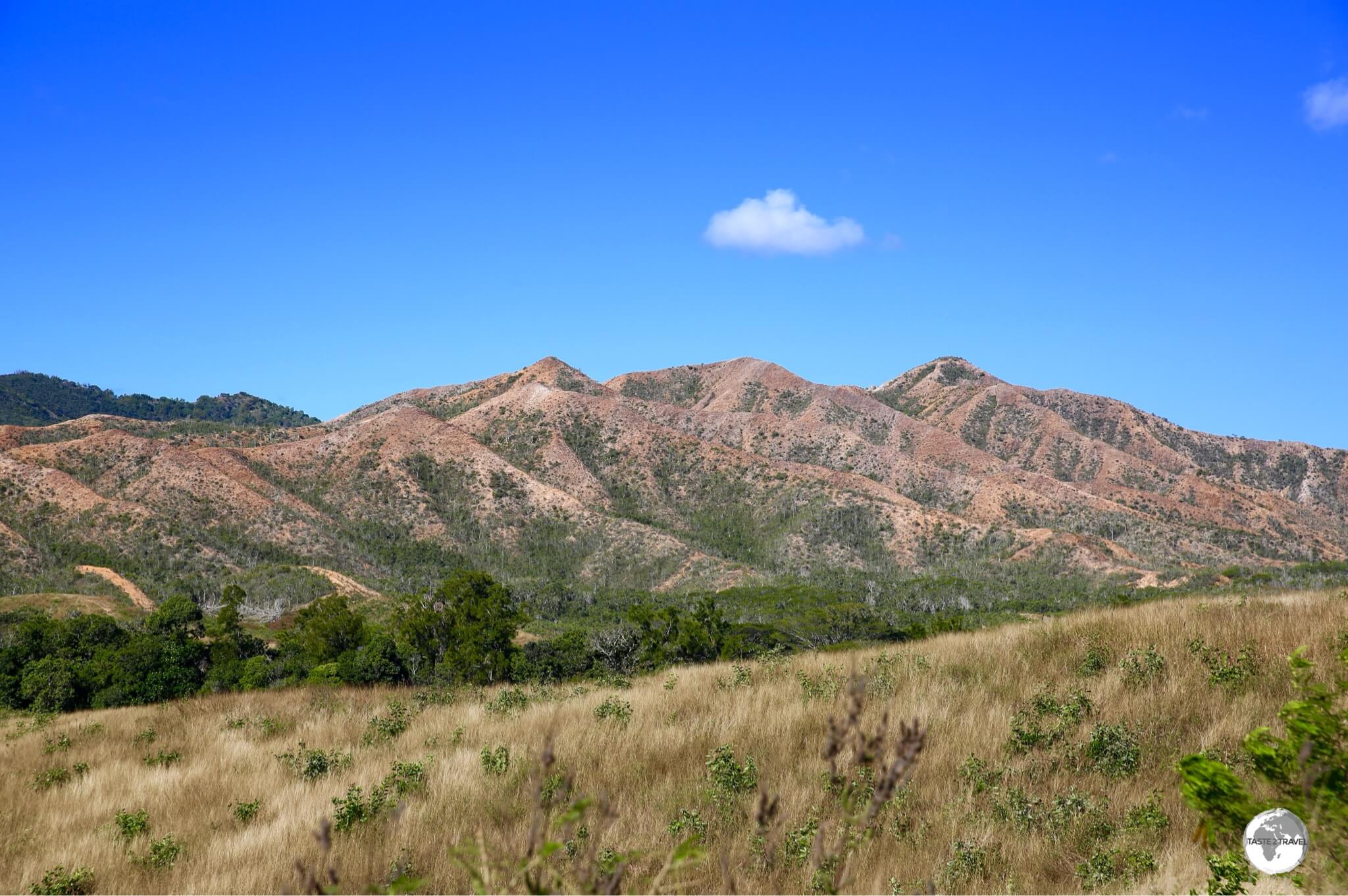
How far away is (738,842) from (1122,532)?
331ft

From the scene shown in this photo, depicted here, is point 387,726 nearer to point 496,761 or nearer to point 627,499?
point 496,761

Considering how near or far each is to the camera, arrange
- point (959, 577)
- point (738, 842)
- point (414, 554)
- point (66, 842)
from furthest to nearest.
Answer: point (414, 554)
point (959, 577)
point (66, 842)
point (738, 842)

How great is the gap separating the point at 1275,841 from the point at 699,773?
3.85 metres

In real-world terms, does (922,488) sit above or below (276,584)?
above

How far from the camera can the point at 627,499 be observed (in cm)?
10094

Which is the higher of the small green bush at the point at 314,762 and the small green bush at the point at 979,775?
the small green bush at the point at 979,775

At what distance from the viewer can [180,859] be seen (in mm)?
5527

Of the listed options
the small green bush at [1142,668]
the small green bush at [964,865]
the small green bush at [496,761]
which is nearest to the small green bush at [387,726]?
the small green bush at [496,761]

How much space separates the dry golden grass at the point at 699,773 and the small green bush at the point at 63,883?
0.31ft

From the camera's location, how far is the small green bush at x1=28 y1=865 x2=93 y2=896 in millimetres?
5176

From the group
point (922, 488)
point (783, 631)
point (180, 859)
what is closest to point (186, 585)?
point (783, 631)

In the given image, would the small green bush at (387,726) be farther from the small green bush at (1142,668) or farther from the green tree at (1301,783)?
the green tree at (1301,783)

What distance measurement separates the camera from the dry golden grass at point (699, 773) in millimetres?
4742

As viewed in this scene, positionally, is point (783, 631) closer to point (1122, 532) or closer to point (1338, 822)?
point (1338, 822)
